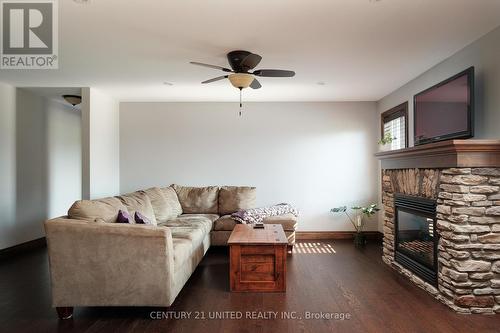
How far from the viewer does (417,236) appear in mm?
3498

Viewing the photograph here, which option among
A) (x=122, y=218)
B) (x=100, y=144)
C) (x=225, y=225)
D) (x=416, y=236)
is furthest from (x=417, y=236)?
(x=100, y=144)

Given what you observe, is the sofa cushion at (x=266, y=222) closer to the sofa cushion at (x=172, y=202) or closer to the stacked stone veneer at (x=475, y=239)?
the sofa cushion at (x=172, y=202)

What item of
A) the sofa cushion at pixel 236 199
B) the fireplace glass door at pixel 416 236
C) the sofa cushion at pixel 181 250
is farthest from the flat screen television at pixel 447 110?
the sofa cushion at pixel 181 250

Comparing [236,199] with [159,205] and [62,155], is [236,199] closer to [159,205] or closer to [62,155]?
[159,205]

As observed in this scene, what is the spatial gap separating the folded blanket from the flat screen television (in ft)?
7.28

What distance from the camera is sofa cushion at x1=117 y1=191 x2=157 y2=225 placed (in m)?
3.54

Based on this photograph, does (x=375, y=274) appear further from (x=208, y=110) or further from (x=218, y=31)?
(x=208, y=110)

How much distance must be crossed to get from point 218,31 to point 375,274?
3153 mm

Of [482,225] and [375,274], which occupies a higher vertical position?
[482,225]

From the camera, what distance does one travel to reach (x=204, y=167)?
226 inches

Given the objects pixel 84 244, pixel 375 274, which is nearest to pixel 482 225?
pixel 375 274

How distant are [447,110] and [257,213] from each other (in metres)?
2.86

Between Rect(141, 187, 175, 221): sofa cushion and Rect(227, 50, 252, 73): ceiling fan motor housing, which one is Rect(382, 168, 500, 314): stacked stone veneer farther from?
Rect(141, 187, 175, 221): sofa cushion

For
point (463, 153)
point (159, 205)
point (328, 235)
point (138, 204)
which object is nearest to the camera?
point (463, 153)
